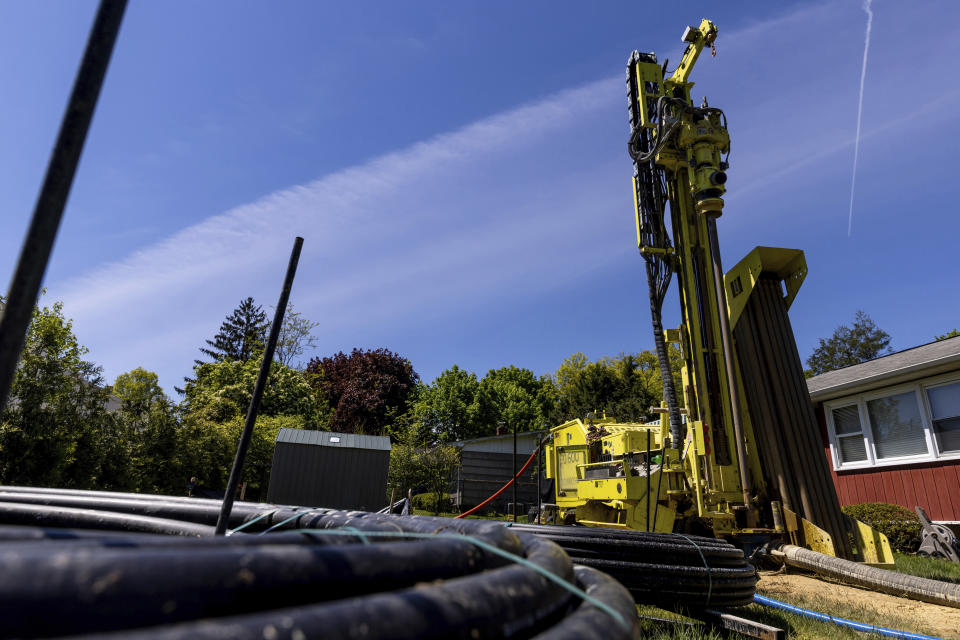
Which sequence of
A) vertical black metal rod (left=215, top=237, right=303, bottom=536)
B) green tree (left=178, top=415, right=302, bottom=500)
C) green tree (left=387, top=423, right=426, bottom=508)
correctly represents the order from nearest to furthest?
vertical black metal rod (left=215, top=237, right=303, bottom=536), green tree (left=178, top=415, right=302, bottom=500), green tree (left=387, top=423, right=426, bottom=508)

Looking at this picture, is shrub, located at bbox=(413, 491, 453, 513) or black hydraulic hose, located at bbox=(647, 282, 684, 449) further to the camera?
shrub, located at bbox=(413, 491, 453, 513)

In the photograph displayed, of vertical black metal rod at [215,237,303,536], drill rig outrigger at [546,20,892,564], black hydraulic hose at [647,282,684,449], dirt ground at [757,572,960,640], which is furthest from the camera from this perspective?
black hydraulic hose at [647,282,684,449]

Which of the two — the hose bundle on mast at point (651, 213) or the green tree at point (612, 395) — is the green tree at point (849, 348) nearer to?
the green tree at point (612, 395)

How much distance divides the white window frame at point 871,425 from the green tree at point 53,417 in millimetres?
15277

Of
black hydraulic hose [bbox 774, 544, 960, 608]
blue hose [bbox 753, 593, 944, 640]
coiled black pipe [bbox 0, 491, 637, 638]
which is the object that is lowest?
blue hose [bbox 753, 593, 944, 640]

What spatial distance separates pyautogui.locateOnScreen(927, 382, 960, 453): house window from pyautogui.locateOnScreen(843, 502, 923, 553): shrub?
1.35 meters

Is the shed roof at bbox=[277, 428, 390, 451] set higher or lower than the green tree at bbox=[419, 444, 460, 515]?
higher

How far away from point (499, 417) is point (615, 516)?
24.4 m

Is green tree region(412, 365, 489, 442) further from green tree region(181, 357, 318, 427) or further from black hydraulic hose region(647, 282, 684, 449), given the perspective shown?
black hydraulic hose region(647, 282, 684, 449)

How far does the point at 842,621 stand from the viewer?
11.6 feet

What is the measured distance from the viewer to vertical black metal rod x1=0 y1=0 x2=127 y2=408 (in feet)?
2.64

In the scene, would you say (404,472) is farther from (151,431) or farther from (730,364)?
(730,364)

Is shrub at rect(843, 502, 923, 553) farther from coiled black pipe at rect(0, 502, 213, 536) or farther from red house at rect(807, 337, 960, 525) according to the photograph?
coiled black pipe at rect(0, 502, 213, 536)

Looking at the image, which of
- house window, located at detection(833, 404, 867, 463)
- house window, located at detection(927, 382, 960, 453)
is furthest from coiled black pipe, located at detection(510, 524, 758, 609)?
house window, located at detection(833, 404, 867, 463)
